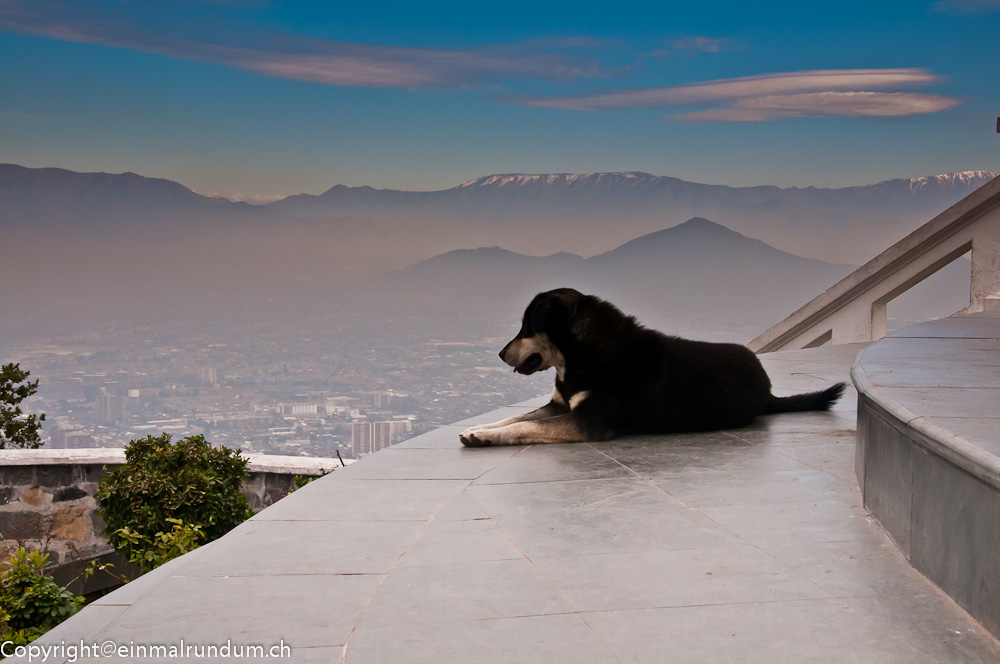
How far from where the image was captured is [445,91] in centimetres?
3344

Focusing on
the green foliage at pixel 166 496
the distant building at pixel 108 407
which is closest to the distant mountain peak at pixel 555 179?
the distant building at pixel 108 407

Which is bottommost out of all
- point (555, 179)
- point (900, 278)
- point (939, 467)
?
point (939, 467)

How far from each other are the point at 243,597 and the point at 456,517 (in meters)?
1.08

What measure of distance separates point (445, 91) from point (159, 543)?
28660 mm

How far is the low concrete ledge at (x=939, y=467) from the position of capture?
7.14 ft

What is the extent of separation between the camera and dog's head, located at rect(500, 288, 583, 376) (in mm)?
5004

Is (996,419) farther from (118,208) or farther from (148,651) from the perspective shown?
(118,208)

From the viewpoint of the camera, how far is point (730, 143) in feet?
83.2

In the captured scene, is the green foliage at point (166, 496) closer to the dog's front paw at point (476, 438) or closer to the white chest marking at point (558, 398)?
the dog's front paw at point (476, 438)

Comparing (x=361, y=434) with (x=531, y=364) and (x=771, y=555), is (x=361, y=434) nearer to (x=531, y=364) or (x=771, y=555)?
(x=531, y=364)

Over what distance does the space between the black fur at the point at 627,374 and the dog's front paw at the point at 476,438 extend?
1.56ft

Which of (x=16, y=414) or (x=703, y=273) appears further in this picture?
(x=703, y=273)

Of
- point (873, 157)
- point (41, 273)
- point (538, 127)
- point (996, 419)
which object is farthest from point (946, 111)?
point (41, 273)

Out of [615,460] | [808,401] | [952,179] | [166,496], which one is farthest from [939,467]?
[952,179]
